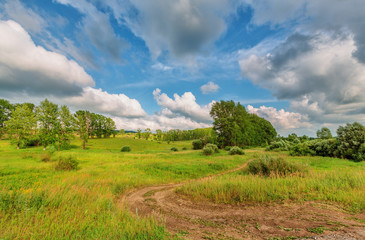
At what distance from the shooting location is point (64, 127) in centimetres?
4888

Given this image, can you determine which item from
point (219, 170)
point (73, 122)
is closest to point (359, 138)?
point (219, 170)

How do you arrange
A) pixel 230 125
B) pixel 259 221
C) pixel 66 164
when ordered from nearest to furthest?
1. pixel 259 221
2. pixel 66 164
3. pixel 230 125

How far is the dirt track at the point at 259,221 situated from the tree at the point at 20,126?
58.5m

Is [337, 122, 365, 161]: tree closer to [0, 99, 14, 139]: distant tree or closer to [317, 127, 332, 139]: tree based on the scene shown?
[317, 127, 332, 139]: tree

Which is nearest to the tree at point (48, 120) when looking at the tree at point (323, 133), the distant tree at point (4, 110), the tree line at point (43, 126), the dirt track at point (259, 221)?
the tree line at point (43, 126)

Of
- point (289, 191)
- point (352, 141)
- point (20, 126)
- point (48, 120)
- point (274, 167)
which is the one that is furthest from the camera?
point (48, 120)

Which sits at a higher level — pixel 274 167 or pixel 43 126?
pixel 43 126

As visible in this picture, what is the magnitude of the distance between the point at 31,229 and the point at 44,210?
1674 mm

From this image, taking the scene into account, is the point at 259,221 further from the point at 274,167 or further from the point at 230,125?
the point at 230,125

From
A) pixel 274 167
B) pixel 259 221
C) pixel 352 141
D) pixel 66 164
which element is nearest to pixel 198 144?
pixel 352 141

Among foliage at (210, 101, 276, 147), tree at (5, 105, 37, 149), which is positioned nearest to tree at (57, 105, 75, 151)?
→ tree at (5, 105, 37, 149)

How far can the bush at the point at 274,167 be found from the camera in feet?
40.3

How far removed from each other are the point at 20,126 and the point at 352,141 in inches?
3086

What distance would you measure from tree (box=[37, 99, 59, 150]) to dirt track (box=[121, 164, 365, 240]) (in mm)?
54750
